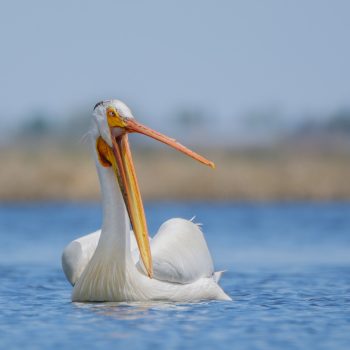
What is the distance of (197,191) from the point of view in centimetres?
3369

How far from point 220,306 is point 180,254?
0.47 metres

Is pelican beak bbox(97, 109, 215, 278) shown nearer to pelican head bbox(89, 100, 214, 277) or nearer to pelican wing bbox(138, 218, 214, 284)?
pelican head bbox(89, 100, 214, 277)

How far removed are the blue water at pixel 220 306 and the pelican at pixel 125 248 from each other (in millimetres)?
115

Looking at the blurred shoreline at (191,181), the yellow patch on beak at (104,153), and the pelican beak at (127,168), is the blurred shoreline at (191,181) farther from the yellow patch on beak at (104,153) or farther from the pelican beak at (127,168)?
the pelican beak at (127,168)

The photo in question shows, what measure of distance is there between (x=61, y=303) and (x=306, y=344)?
103 inches

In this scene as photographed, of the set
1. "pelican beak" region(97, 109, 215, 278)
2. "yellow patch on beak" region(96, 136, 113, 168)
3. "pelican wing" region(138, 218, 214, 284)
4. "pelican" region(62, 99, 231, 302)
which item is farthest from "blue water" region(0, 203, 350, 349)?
"yellow patch on beak" region(96, 136, 113, 168)

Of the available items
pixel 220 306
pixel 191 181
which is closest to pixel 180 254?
pixel 220 306

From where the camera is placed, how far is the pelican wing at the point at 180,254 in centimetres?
892

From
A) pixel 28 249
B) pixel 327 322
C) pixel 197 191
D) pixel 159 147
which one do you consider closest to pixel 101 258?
pixel 327 322

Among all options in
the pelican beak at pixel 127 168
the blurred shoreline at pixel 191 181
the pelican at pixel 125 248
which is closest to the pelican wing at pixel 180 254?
the pelican at pixel 125 248

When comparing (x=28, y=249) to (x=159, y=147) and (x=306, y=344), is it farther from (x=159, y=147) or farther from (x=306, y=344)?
(x=159, y=147)

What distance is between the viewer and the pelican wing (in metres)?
8.92

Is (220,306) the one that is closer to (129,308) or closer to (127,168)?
(129,308)

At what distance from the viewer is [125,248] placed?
8773 millimetres
